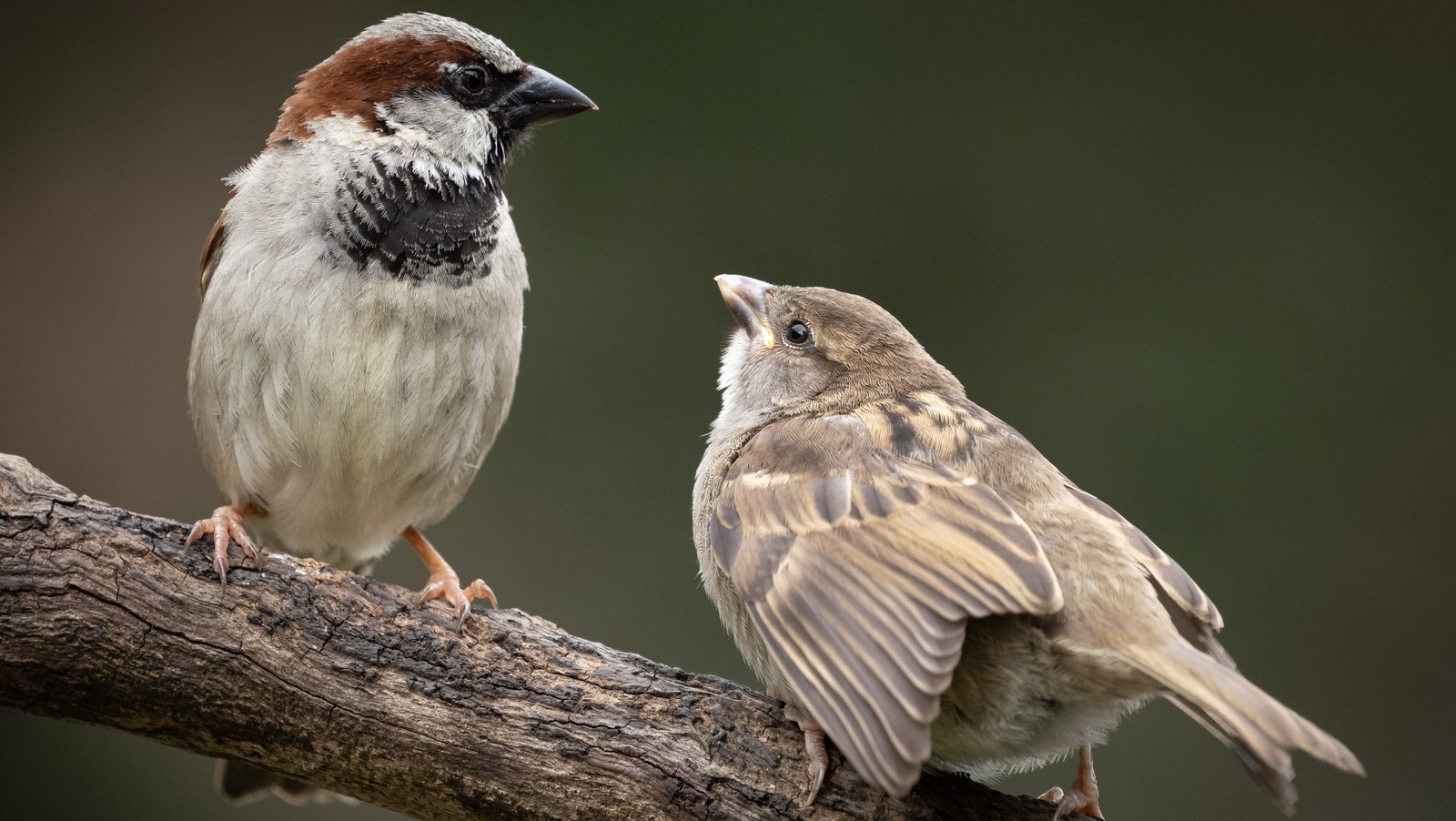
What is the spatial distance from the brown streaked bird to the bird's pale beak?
19.6 inches

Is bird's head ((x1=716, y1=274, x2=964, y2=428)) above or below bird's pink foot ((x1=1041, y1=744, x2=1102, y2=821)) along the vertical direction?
above

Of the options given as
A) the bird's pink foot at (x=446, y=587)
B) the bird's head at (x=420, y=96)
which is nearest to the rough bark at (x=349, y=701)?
the bird's pink foot at (x=446, y=587)

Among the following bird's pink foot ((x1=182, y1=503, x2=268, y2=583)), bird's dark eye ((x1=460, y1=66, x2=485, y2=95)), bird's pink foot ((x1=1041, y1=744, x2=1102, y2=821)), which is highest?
bird's dark eye ((x1=460, y1=66, x2=485, y2=95))

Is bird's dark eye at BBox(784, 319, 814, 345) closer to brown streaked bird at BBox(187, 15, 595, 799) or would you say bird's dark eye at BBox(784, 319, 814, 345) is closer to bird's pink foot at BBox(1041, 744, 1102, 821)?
brown streaked bird at BBox(187, 15, 595, 799)

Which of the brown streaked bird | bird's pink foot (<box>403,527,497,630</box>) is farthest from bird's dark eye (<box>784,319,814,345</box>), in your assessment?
bird's pink foot (<box>403,527,497,630</box>)

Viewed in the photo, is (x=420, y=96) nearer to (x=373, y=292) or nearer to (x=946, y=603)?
(x=373, y=292)

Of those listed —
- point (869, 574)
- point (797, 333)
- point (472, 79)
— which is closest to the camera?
point (869, 574)

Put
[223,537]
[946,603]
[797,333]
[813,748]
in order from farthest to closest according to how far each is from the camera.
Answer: [797,333] < [223,537] < [813,748] < [946,603]

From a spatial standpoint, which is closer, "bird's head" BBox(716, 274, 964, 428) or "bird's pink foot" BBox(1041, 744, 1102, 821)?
"bird's pink foot" BBox(1041, 744, 1102, 821)

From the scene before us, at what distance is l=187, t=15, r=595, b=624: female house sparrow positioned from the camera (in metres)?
2.84

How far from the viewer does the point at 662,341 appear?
518 cm

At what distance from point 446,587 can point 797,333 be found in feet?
3.06

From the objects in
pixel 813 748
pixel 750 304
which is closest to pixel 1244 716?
pixel 813 748

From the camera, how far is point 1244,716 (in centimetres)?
177
